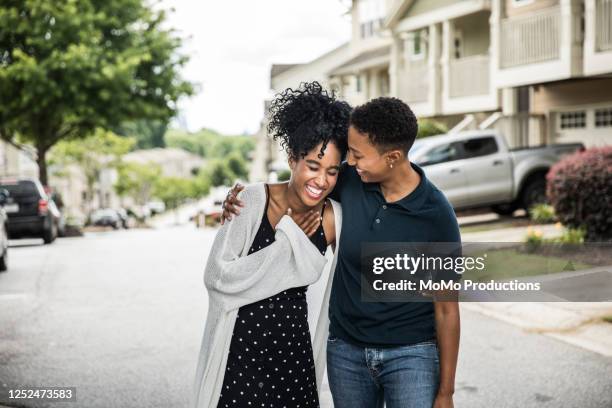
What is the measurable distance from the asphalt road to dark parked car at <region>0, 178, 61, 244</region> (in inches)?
312

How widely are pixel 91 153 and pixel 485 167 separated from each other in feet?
148

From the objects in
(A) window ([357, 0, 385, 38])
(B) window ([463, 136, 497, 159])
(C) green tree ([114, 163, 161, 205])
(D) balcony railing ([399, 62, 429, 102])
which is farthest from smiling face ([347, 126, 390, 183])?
(C) green tree ([114, 163, 161, 205])

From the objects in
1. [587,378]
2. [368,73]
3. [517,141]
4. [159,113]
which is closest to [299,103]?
[587,378]

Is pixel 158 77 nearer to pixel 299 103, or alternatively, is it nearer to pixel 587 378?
pixel 587 378

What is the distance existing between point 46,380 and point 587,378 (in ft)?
14.2

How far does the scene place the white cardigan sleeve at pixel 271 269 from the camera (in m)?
2.92

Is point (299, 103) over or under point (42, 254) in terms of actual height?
over

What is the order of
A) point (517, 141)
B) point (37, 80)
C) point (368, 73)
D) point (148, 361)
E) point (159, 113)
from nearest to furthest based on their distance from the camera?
point (148, 361) < point (517, 141) < point (37, 80) < point (159, 113) < point (368, 73)

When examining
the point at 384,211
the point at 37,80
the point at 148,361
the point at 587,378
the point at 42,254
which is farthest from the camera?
the point at 37,80

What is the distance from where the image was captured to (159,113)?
32.8 metres

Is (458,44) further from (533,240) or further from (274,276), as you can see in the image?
(274,276)

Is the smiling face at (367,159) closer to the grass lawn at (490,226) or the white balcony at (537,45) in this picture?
the grass lawn at (490,226)

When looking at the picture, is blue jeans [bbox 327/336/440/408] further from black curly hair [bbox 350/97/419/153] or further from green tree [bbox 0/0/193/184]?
green tree [bbox 0/0/193/184]

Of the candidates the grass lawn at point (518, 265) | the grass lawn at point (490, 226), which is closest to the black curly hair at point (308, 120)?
the grass lawn at point (518, 265)
